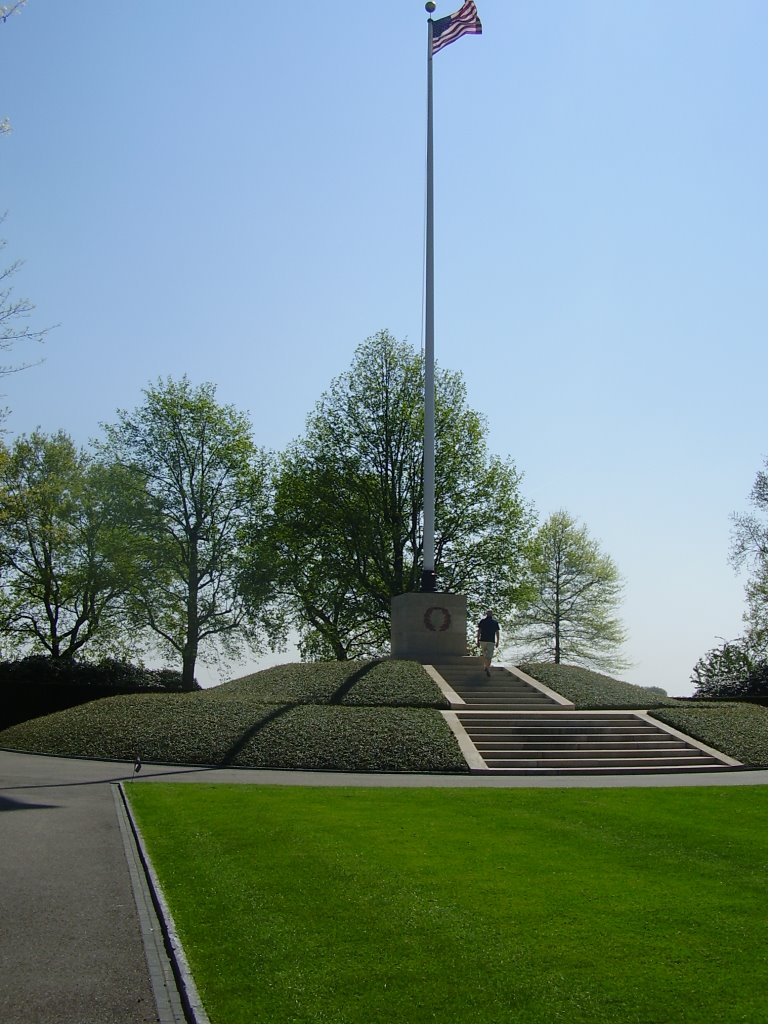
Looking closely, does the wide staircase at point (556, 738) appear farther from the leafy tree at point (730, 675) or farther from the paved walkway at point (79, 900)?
the leafy tree at point (730, 675)

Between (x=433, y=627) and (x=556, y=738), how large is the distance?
9085mm

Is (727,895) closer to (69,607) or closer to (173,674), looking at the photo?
(173,674)

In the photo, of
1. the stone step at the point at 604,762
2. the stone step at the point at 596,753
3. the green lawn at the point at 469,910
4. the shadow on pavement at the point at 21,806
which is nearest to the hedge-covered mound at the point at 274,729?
the stone step at the point at 596,753

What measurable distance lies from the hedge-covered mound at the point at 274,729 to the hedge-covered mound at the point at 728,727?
6131 mm

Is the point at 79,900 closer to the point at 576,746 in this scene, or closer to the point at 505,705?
the point at 576,746

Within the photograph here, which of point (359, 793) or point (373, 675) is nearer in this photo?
point (359, 793)

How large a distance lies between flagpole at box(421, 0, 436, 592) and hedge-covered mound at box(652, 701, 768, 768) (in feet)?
29.0

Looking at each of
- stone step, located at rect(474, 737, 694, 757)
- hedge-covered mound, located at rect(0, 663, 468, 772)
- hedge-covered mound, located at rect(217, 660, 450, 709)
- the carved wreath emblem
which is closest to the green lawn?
hedge-covered mound, located at rect(0, 663, 468, 772)

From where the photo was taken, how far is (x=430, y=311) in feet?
104

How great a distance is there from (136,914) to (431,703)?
16.6 m

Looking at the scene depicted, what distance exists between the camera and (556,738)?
22578 mm

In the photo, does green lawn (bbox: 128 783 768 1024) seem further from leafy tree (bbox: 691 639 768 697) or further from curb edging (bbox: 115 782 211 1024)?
leafy tree (bbox: 691 639 768 697)

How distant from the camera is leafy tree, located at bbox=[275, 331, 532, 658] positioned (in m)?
43.3

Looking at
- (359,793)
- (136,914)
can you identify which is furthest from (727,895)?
(359,793)
